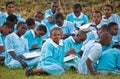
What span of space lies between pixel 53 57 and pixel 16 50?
3.36 feet

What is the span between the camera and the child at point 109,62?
5.96 metres

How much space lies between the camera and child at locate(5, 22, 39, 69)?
22.2 feet

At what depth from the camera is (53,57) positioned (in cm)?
629

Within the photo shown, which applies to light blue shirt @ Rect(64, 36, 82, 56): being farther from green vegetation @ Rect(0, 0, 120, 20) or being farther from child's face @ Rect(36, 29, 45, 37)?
green vegetation @ Rect(0, 0, 120, 20)

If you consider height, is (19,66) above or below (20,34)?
below

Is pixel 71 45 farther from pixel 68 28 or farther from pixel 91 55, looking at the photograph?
pixel 68 28

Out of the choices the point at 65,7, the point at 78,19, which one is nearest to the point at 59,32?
the point at 78,19

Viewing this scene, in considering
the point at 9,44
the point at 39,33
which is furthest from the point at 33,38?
the point at 9,44

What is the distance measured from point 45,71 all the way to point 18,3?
23.8 ft

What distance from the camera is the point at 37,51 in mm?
7348

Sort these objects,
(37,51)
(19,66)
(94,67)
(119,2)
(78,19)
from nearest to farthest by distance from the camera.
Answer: (94,67) < (19,66) < (37,51) < (78,19) < (119,2)

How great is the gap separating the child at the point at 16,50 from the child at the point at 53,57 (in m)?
0.62

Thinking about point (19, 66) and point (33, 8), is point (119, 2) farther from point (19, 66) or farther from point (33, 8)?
point (19, 66)

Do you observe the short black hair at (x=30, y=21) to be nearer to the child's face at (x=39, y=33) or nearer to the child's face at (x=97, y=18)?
the child's face at (x=39, y=33)
